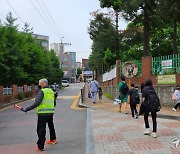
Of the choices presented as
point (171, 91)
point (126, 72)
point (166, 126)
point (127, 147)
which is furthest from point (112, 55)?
point (127, 147)

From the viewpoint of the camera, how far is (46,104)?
816 centimetres

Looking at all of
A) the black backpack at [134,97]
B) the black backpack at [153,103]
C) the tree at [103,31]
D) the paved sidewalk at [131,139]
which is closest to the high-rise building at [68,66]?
the tree at [103,31]

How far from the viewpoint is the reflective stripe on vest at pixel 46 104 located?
320 inches

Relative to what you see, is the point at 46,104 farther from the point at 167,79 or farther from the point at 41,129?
the point at 167,79

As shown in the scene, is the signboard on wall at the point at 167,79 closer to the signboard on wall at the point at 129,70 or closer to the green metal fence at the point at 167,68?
the green metal fence at the point at 167,68

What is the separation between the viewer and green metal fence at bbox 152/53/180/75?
56.3 feet

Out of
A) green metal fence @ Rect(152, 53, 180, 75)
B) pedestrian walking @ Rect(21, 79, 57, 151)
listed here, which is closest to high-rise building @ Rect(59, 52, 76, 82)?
green metal fence @ Rect(152, 53, 180, 75)

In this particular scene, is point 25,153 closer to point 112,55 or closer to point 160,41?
point 112,55

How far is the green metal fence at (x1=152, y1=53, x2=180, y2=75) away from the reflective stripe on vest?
10449 mm

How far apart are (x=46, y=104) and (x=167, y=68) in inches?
434

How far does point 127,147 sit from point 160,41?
3273 cm

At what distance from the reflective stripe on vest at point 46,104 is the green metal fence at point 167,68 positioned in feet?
34.3

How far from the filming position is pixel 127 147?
769cm

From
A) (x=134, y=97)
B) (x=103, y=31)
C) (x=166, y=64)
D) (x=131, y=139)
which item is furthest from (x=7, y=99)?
(x=131, y=139)
